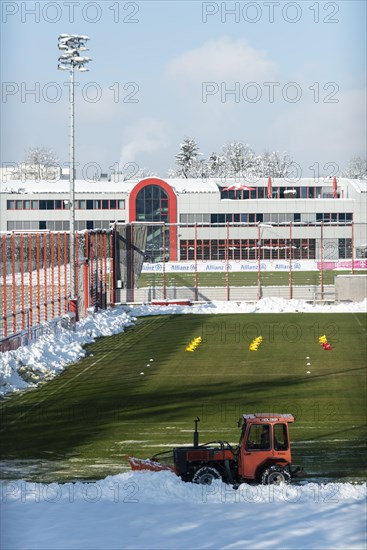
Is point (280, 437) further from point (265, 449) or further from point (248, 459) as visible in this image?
point (248, 459)

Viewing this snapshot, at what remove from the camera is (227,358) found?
1088 inches

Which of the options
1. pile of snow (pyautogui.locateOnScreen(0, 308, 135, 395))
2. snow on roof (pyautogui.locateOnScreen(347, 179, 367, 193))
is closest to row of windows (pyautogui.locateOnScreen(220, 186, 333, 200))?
snow on roof (pyautogui.locateOnScreen(347, 179, 367, 193))

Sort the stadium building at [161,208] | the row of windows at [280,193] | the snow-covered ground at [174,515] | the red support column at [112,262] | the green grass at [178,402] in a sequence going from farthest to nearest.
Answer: the row of windows at [280,193] < the stadium building at [161,208] < the red support column at [112,262] < the green grass at [178,402] < the snow-covered ground at [174,515]

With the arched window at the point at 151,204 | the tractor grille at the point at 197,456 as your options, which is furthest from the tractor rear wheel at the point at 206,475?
the arched window at the point at 151,204

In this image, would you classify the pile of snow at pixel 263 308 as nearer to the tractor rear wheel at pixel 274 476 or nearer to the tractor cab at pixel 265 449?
the tractor cab at pixel 265 449

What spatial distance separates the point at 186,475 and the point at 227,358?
1441 cm

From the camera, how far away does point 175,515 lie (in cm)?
1144

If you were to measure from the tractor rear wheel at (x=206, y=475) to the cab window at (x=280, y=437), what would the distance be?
3.03 feet

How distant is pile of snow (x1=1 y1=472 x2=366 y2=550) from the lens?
1048 centimetres

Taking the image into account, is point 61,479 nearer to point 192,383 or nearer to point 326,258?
point 192,383

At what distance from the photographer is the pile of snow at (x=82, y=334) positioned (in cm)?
2278

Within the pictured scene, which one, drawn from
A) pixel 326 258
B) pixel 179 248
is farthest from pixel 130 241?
pixel 326 258

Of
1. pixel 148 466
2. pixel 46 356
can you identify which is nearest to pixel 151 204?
pixel 46 356

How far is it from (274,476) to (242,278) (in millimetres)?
46586
